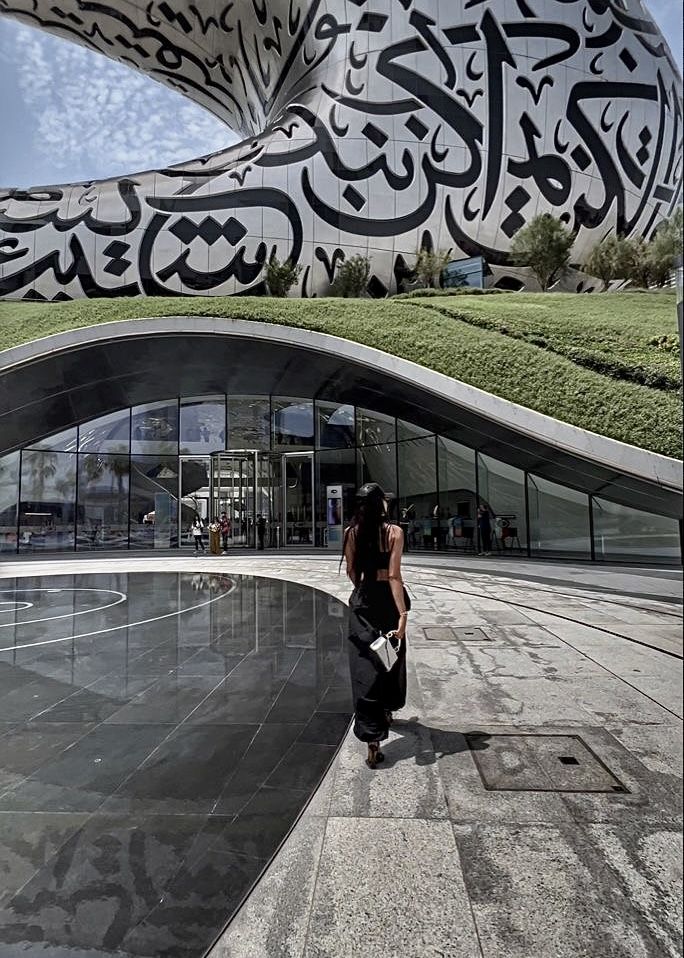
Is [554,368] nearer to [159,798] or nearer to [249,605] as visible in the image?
[249,605]

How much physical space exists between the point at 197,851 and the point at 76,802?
3.23 feet

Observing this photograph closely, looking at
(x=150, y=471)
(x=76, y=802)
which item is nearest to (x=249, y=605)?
(x=76, y=802)

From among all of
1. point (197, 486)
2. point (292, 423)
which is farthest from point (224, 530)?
point (292, 423)

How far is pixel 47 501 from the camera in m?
23.5

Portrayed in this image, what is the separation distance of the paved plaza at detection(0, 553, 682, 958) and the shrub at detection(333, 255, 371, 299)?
2018cm

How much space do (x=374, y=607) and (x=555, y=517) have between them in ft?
45.3

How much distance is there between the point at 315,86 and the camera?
24484mm

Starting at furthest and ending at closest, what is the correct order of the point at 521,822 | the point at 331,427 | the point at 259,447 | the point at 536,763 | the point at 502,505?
the point at 259,447 < the point at 331,427 < the point at 502,505 < the point at 536,763 < the point at 521,822

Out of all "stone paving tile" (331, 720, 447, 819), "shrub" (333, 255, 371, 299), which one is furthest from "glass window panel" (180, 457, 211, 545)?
"stone paving tile" (331, 720, 447, 819)

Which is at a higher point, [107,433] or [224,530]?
[107,433]

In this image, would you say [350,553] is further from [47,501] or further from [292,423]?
[47,501]

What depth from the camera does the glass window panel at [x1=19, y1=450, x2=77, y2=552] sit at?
23141mm

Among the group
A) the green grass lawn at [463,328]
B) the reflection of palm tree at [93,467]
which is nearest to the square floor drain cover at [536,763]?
the green grass lawn at [463,328]

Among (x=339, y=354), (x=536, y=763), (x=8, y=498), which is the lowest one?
(x=536, y=763)
